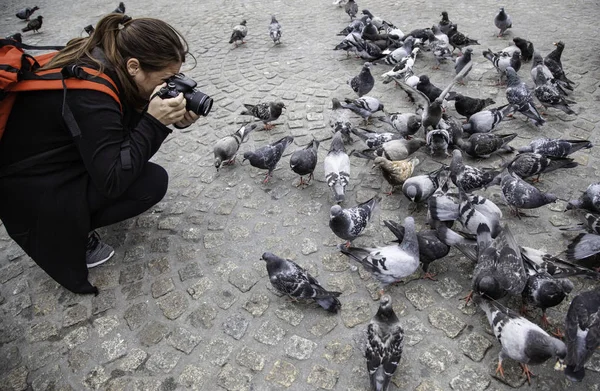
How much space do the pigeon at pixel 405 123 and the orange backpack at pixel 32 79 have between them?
14.4 feet

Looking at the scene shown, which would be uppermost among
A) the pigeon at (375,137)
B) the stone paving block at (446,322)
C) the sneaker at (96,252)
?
the pigeon at (375,137)

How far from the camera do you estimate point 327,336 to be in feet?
12.0

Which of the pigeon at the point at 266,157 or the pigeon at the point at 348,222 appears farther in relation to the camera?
the pigeon at the point at 266,157

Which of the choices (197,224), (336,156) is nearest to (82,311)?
(197,224)

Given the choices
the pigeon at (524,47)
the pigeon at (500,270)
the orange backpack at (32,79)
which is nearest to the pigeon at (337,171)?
the pigeon at (500,270)

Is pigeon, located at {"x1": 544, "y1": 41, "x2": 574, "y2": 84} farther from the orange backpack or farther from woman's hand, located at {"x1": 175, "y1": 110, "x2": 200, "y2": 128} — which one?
the orange backpack

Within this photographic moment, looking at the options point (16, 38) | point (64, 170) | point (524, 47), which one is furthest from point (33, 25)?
point (524, 47)

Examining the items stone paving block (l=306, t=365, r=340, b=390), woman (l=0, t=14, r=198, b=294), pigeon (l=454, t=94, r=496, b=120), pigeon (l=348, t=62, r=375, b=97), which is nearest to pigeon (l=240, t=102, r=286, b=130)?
pigeon (l=348, t=62, r=375, b=97)

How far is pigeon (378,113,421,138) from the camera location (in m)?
6.03

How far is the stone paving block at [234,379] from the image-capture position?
3.33m

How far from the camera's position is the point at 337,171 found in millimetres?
5113

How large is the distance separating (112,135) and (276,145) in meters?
2.62

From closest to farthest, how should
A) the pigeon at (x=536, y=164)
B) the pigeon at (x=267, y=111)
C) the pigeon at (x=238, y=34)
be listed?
the pigeon at (x=536, y=164), the pigeon at (x=267, y=111), the pigeon at (x=238, y=34)

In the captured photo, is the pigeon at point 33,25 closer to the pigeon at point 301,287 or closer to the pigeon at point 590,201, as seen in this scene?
the pigeon at point 301,287
